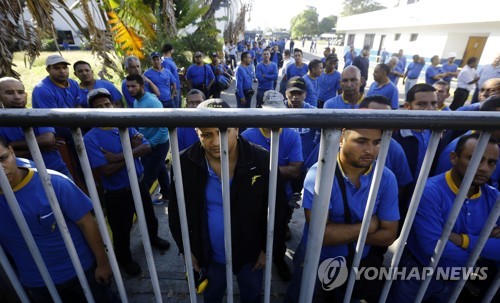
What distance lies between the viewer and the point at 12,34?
8.77 feet

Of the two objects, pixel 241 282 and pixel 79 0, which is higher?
pixel 79 0

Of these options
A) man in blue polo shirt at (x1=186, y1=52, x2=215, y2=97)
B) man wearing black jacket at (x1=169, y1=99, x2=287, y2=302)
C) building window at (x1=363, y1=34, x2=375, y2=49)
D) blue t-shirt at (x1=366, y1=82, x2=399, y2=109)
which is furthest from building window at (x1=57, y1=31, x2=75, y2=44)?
man wearing black jacket at (x1=169, y1=99, x2=287, y2=302)

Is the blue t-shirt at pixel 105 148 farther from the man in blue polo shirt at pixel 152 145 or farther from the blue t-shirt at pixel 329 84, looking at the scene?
the blue t-shirt at pixel 329 84

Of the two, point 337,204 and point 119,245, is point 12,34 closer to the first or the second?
point 119,245

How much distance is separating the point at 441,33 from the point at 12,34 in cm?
2221

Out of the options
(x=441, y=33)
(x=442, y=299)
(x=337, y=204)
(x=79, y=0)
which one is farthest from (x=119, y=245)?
(x=441, y=33)

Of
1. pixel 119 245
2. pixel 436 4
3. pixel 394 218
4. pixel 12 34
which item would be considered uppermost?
pixel 436 4

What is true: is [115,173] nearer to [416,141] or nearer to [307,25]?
[416,141]

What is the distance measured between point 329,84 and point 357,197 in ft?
17.7

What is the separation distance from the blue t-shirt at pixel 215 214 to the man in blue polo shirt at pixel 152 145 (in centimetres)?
187

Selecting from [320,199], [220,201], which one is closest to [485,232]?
[320,199]

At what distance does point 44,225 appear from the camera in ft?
5.20

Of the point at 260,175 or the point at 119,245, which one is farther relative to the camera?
the point at 119,245

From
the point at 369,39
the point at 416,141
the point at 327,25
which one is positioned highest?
the point at 327,25
